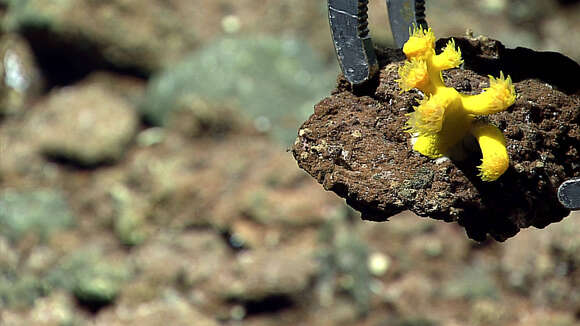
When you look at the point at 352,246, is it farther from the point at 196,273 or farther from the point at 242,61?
the point at 242,61

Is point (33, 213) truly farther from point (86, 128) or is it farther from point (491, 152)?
point (491, 152)

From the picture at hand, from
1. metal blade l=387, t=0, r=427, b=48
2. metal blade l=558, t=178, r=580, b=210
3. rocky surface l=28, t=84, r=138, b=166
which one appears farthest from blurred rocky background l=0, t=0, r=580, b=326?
metal blade l=558, t=178, r=580, b=210

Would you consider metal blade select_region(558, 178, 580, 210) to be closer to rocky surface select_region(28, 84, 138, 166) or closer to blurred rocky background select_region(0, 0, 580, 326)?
blurred rocky background select_region(0, 0, 580, 326)

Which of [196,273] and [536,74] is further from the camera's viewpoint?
[196,273]

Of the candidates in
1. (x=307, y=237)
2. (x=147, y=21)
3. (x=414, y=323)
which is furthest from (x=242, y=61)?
(x=414, y=323)

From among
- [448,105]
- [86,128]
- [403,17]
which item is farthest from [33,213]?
[448,105]

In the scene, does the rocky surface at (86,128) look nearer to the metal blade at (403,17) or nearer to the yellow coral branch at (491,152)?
the metal blade at (403,17)
